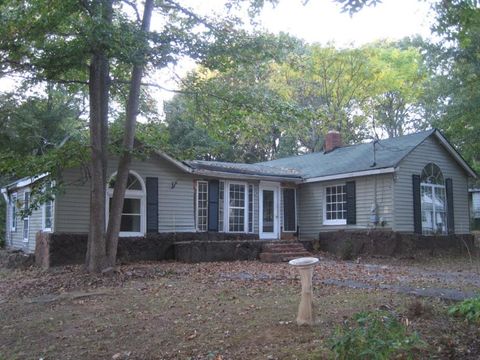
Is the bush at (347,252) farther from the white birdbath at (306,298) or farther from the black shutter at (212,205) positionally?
the white birdbath at (306,298)

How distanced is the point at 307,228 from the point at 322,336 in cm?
1446

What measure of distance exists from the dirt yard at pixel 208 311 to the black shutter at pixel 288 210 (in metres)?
7.65

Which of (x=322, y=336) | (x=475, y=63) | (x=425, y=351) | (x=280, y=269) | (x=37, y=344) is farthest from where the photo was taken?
(x=475, y=63)

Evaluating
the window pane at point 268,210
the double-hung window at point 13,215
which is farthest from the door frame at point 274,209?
the double-hung window at point 13,215

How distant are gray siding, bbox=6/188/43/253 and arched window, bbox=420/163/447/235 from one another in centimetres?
1342

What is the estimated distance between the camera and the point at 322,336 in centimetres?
580

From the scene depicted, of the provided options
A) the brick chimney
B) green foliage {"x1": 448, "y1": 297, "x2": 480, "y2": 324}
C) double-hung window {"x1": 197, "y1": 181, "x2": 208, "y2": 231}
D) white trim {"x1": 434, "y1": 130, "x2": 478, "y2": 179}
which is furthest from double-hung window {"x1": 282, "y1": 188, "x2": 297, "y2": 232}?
green foliage {"x1": 448, "y1": 297, "x2": 480, "y2": 324}

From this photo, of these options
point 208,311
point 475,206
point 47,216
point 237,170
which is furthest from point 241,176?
point 475,206

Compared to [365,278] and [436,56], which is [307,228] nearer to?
[436,56]

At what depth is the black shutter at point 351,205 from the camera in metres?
18.2

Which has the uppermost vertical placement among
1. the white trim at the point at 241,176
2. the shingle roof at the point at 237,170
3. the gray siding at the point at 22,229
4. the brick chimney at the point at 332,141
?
the brick chimney at the point at 332,141

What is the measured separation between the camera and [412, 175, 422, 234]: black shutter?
17531 millimetres

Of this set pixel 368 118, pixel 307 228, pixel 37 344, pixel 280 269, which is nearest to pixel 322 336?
pixel 37 344

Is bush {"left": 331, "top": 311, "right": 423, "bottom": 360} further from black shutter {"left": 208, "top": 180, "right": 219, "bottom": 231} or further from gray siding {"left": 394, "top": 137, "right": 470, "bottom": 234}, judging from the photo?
black shutter {"left": 208, "top": 180, "right": 219, "bottom": 231}
